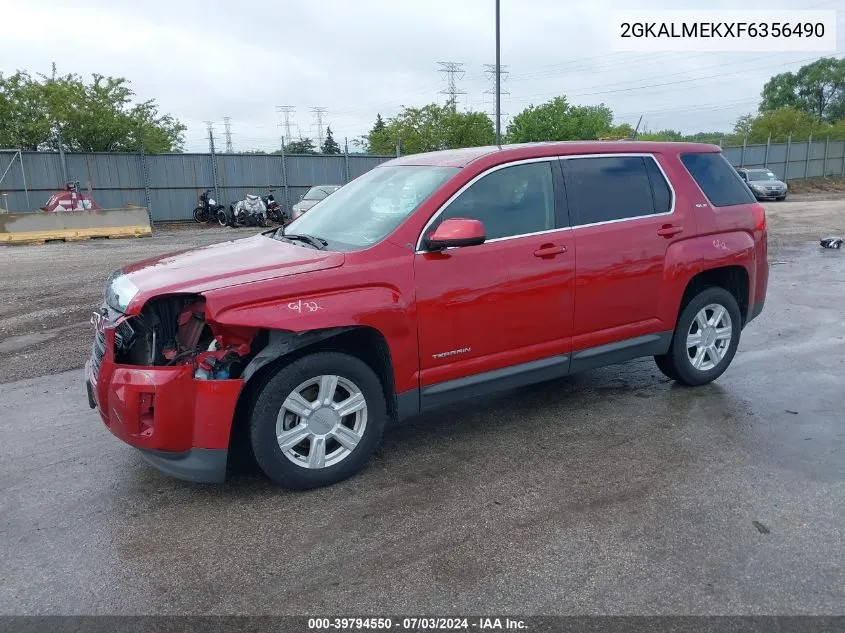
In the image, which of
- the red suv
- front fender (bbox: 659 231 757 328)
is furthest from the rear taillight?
front fender (bbox: 659 231 757 328)

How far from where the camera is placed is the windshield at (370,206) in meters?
4.07

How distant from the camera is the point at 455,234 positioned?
3.81 meters

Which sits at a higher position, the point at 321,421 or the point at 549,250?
the point at 549,250

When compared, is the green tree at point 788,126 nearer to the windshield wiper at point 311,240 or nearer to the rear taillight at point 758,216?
the rear taillight at point 758,216

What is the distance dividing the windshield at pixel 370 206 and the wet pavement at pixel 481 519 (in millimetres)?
1418

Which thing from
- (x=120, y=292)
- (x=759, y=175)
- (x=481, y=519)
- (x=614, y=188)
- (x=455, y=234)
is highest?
(x=614, y=188)

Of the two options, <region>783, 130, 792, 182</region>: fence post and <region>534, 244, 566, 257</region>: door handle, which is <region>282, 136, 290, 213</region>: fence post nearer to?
<region>534, 244, 566, 257</region>: door handle

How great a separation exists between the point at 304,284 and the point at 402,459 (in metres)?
1.34

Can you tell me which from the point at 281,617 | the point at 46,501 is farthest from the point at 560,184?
the point at 46,501

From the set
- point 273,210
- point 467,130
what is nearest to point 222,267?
point 273,210

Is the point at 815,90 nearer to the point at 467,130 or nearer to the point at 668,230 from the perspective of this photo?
the point at 467,130

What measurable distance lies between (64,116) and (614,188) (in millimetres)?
28826

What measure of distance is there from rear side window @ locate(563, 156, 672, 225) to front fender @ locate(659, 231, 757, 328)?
1.18 feet

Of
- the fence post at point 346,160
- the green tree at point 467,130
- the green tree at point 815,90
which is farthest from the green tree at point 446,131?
the green tree at point 815,90
